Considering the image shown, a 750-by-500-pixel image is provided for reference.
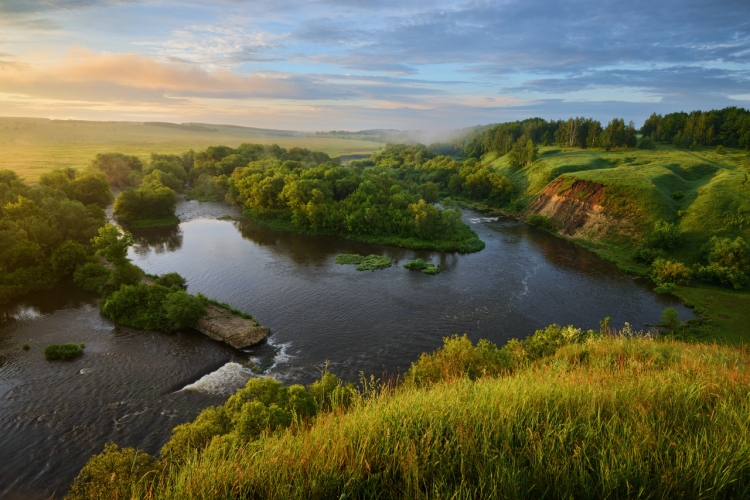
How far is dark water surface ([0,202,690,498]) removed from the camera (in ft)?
77.8

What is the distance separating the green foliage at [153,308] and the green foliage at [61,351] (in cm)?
506

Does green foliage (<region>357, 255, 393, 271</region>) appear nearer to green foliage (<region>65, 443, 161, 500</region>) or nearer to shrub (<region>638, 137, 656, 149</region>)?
green foliage (<region>65, 443, 161, 500</region>)

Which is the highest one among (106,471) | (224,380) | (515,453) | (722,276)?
(515,453)

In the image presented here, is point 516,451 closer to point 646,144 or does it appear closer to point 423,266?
point 423,266

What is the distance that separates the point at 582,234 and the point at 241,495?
72224mm

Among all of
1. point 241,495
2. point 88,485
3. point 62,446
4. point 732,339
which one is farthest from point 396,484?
point 732,339

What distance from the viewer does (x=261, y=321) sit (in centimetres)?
3728

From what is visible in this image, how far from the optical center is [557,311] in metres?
40.4

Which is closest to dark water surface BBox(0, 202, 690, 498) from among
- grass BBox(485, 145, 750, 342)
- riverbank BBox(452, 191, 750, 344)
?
riverbank BBox(452, 191, 750, 344)

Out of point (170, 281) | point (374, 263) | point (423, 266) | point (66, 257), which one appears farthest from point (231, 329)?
point (423, 266)

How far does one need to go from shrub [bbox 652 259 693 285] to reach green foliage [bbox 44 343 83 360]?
207 feet

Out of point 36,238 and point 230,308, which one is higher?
point 36,238

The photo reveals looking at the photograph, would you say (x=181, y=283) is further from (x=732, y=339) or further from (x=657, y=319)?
(x=732, y=339)

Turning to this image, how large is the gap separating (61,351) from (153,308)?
23.9 ft
